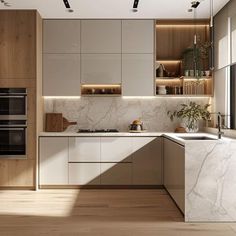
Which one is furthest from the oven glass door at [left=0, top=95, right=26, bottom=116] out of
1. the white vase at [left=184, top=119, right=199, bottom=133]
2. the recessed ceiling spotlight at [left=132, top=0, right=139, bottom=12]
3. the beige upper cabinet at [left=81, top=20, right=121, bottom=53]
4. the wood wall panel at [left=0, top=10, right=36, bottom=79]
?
the white vase at [left=184, top=119, right=199, bottom=133]

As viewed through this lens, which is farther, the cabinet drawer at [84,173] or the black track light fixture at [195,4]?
the cabinet drawer at [84,173]

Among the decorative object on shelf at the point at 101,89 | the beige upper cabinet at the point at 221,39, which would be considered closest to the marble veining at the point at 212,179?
the beige upper cabinet at the point at 221,39

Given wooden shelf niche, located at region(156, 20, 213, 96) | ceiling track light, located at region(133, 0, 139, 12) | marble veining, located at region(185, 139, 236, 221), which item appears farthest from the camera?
wooden shelf niche, located at region(156, 20, 213, 96)

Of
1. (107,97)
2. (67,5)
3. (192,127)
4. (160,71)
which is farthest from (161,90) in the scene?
Result: (67,5)

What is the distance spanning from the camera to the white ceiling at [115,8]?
4891mm

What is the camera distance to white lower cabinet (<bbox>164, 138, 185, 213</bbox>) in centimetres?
392

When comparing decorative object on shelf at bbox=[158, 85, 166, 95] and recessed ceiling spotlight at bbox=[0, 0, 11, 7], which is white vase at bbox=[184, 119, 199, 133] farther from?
recessed ceiling spotlight at bbox=[0, 0, 11, 7]

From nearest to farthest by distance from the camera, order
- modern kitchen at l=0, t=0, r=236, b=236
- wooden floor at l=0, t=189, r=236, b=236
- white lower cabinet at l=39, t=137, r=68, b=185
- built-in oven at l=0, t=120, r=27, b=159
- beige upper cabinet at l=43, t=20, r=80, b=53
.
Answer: wooden floor at l=0, t=189, r=236, b=236, modern kitchen at l=0, t=0, r=236, b=236, built-in oven at l=0, t=120, r=27, b=159, white lower cabinet at l=39, t=137, r=68, b=185, beige upper cabinet at l=43, t=20, r=80, b=53

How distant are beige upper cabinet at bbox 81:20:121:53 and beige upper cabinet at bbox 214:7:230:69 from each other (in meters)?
1.43

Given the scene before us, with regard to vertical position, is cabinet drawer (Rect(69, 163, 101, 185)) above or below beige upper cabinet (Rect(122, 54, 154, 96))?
below

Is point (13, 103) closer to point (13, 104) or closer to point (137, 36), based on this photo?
point (13, 104)

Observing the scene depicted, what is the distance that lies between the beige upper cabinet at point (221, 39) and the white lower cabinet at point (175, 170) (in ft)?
4.40

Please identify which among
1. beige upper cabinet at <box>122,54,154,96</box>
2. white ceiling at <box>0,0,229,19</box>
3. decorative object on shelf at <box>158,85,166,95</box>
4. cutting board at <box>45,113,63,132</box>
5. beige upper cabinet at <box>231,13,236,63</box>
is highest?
white ceiling at <box>0,0,229,19</box>

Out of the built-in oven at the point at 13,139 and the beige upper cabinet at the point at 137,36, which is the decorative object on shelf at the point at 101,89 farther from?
the built-in oven at the point at 13,139
